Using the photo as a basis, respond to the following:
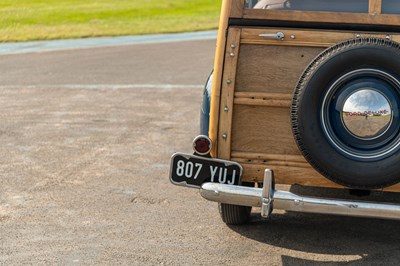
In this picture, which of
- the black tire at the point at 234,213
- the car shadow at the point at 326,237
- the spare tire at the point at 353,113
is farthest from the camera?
the black tire at the point at 234,213

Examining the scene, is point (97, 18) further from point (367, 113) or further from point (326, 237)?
point (367, 113)

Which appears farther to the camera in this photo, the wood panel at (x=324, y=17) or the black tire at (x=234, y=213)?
the black tire at (x=234, y=213)

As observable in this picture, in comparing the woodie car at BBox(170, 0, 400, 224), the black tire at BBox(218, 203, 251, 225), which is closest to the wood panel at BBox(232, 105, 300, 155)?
the woodie car at BBox(170, 0, 400, 224)

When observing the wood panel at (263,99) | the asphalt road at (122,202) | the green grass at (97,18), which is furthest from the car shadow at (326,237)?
the green grass at (97,18)

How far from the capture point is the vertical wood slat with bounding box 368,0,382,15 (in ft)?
19.3

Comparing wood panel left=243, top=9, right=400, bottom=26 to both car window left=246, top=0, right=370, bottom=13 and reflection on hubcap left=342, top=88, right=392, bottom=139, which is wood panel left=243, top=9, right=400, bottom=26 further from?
reflection on hubcap left=342, top=88, right=392, bottom=139

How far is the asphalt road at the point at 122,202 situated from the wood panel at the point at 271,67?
1.14 m

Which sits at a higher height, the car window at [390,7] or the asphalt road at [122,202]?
the car window at [390,7]

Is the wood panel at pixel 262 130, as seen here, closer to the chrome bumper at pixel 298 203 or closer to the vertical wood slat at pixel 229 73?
the vertical wood slat at pixel 229 73

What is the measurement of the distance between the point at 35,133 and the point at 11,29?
12981 mm

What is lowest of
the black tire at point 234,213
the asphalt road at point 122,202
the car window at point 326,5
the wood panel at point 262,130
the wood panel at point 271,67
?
the asphalt road at point 122,202

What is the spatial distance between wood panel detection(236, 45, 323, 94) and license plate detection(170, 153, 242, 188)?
51 cm

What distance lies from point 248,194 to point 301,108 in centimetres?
62

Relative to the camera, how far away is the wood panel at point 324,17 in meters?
5.81
